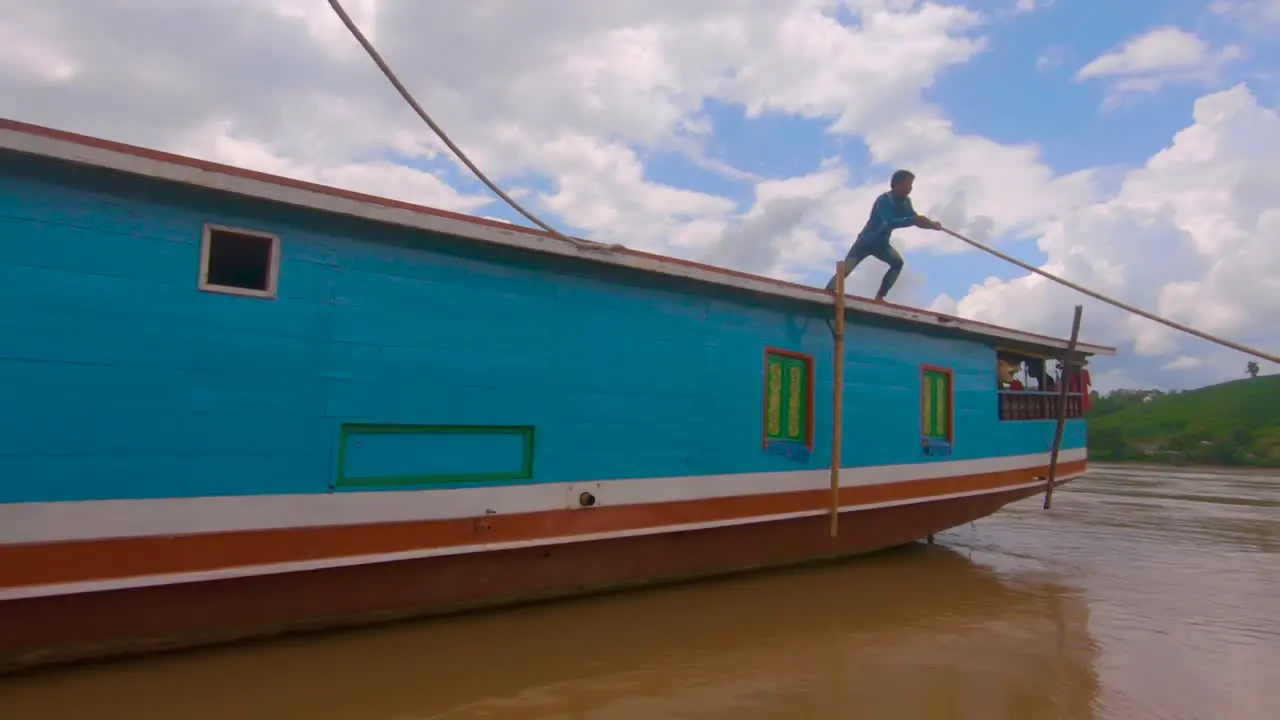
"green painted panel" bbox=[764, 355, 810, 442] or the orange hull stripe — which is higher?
"green painted panel" bbox=[764, 355, 810, 442]

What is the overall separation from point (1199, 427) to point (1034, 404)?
33197 mm

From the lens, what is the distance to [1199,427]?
34781 mm

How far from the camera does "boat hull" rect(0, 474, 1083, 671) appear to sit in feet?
11.3

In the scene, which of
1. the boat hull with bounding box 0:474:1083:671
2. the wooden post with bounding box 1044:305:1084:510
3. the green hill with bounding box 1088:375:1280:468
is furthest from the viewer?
the green hill with bounding box 1088:375:1280:468

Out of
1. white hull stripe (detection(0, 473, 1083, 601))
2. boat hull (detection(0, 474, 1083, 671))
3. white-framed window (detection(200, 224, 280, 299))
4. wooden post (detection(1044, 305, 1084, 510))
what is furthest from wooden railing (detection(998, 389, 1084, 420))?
white-framed window (detection(200, 224, 280, 299))

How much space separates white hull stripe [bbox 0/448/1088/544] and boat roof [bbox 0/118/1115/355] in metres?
1.46

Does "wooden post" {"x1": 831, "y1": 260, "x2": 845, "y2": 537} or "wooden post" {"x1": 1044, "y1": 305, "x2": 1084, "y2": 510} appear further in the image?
"wooden post" {"x1": 1044, "y1": 305, "x2": 1084, "y2": 510}

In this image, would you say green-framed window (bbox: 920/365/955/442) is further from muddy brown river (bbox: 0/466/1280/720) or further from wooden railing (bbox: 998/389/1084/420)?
muddy brown river (bbox: 0/466/1280/720)

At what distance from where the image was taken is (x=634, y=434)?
5.30m

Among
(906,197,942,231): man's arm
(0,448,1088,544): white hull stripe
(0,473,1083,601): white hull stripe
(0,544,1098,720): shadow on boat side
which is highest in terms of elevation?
(906,197,942,231): man's arm

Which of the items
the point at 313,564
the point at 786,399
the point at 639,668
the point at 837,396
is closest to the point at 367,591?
the point at 313,564

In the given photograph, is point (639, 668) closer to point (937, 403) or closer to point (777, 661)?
point (777, 661)

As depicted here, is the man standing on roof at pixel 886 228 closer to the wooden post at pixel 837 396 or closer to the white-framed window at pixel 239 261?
the wooden post at pixel 837 396

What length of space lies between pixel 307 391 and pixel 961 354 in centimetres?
645
